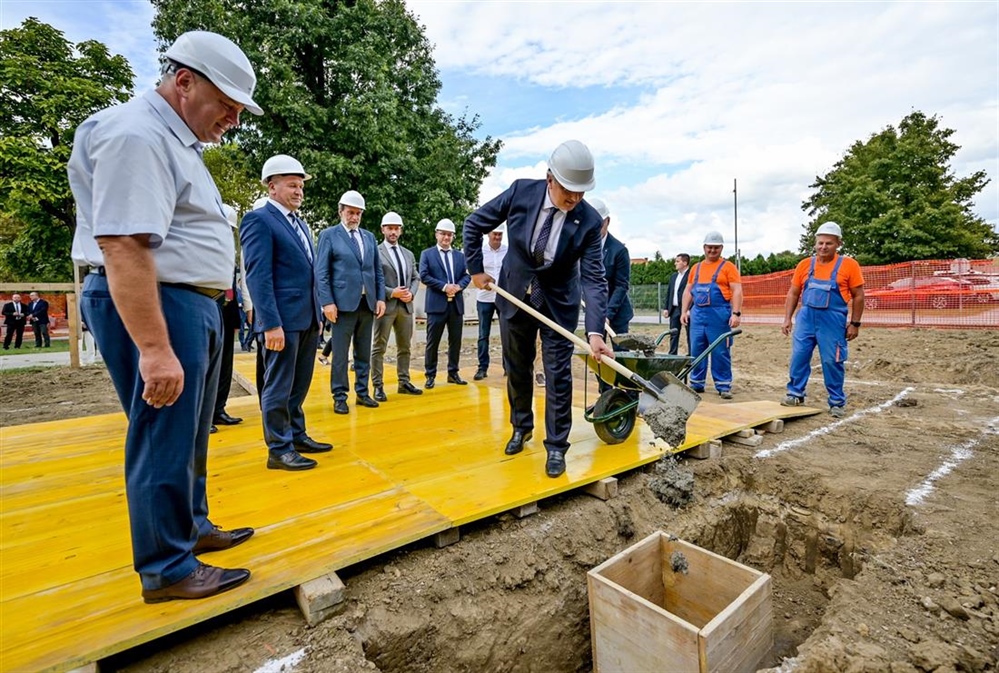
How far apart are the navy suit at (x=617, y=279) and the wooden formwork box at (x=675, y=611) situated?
7.36 feet

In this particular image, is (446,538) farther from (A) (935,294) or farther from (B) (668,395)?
(A) (935,294)

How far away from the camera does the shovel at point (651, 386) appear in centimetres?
290

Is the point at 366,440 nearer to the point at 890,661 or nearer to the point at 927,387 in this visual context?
the point at 890,661

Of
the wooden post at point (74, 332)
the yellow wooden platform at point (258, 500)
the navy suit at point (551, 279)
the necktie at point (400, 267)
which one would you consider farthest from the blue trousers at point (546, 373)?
the wooden post at point (74, 332)

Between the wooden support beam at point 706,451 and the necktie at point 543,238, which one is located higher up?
the necktie at point 543,238

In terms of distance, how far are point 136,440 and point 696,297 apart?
5.33 metres

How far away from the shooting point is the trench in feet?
6.86

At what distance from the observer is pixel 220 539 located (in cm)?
207

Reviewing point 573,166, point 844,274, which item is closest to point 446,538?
point 573,166

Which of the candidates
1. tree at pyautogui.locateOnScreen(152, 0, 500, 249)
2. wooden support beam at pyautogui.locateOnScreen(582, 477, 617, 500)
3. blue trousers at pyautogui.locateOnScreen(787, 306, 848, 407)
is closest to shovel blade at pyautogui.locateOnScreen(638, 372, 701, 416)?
wooden support beam at pyautogui.locateOnScreen(582, 477, 617, 500)

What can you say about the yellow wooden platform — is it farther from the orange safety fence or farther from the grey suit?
the orange safety fence

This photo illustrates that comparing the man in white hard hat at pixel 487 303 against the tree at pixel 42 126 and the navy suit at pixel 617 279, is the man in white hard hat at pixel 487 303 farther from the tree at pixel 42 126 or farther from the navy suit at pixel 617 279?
the tree at pixel 42 126

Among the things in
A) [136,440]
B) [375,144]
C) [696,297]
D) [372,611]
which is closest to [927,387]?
[696,297]

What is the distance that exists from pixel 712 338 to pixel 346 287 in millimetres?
3977
